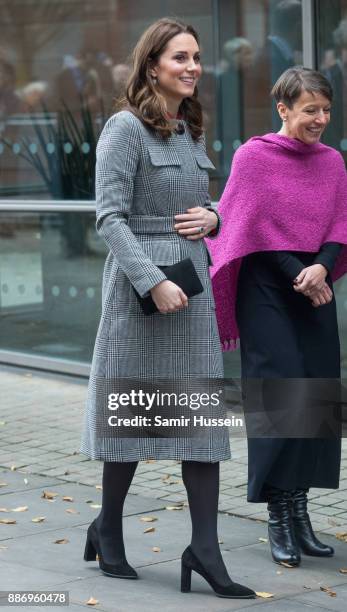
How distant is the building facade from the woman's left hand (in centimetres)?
333

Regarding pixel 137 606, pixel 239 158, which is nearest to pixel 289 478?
pixel 137 606

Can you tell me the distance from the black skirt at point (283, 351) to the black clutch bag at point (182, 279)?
54 centimetres

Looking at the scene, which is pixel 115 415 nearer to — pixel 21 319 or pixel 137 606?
pixel 137 606

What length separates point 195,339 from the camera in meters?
4.63

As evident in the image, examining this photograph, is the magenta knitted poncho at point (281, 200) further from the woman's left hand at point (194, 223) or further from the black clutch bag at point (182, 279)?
the black clutch bag at point (182, 279)

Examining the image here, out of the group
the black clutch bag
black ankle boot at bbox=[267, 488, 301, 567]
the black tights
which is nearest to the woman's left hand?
the black clutch bag

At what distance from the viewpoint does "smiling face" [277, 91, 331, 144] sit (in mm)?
4910

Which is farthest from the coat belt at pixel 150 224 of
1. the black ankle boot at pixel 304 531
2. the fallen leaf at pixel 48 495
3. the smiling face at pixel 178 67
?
the fallen leaf at pixel 48 495

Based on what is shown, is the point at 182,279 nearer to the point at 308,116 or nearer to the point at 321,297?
the point at 321,297

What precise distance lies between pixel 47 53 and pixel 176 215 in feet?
16.6

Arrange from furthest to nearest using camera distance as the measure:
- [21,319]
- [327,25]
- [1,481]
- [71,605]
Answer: [21,319] < [327,25] < [1,481] < [71,605]

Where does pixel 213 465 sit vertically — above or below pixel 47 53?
below

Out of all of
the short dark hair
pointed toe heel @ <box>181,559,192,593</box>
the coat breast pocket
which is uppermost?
the short dark hair

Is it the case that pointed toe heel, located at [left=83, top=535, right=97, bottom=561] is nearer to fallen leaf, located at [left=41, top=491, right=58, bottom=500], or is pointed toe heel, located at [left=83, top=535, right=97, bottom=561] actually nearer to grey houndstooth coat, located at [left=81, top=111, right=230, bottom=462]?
grey houndstooth coat, located at [left=81, top=111, right=230, bottom=462]
